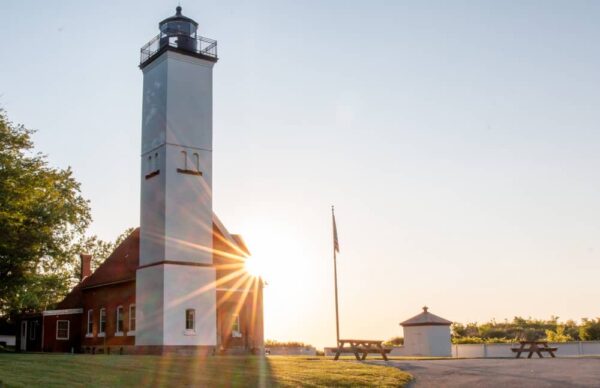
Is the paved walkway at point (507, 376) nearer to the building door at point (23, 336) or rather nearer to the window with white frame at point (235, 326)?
the window with white frame at point (235, 326)

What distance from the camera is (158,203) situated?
33312 millimetres

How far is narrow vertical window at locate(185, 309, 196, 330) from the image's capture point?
32812 millimetres

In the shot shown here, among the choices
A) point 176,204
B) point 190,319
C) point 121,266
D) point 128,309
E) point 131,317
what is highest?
point 176,204

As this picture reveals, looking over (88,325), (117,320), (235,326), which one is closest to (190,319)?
(235,326)

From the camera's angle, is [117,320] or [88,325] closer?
[117,320]

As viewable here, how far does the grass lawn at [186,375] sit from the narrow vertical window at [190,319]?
11.4 meters

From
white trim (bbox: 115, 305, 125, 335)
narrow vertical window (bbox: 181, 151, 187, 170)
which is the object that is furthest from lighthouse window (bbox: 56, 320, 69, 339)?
narrow vertical window (bbox: 181, 151, 187, 170)

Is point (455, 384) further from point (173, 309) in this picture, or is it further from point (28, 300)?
point (28, 300)

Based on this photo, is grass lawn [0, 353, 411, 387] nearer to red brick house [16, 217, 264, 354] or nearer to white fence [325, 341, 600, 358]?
red brick house [16, 217, 264, 354]

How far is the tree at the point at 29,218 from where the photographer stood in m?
33.5

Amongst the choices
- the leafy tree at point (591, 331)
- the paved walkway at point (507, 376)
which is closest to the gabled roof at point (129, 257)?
the paved walkway at point (507, 376)

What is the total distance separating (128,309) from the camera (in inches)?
1453

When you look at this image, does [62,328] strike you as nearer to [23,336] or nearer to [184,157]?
[23,336]

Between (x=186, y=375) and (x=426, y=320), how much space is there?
2842 centimetres
